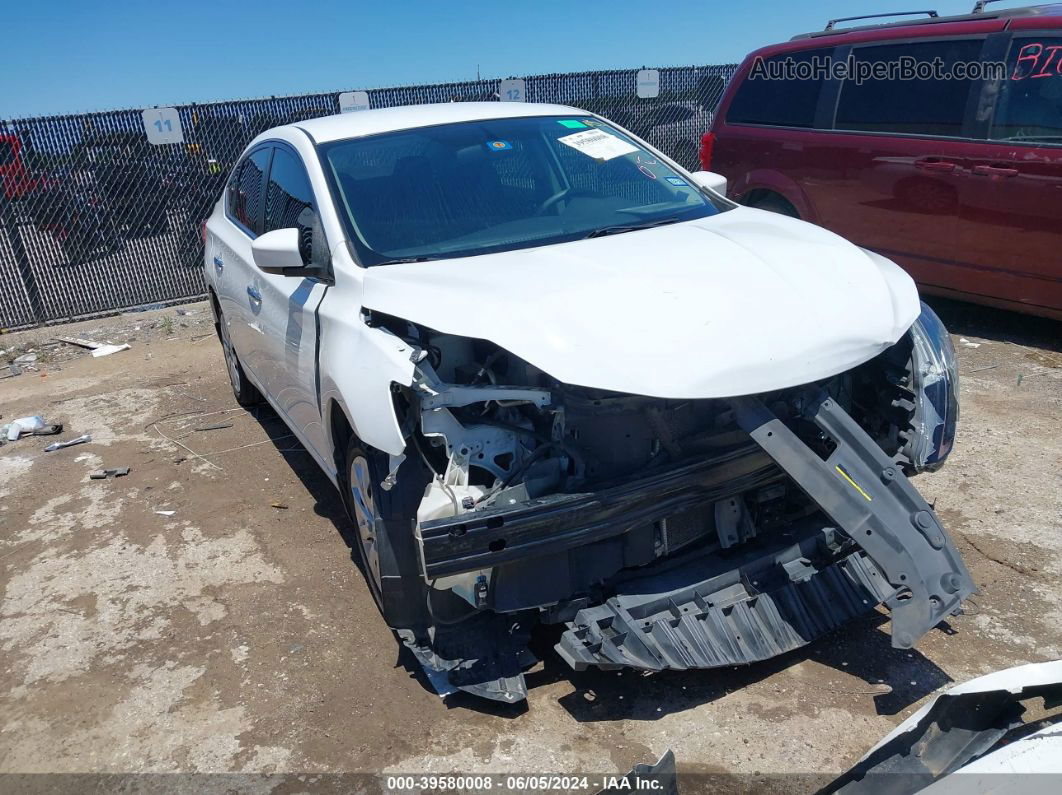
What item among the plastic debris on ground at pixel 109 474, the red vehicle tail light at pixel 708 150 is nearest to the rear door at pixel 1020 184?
the red vehicle tail light at pixel 708 150

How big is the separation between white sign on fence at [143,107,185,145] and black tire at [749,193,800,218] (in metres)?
6.64

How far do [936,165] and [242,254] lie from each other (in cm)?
483

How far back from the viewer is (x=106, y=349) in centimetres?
838

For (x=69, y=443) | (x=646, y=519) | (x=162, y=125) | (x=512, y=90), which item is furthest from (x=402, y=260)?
(x=512, y=90)

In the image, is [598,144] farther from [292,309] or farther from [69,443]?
[69,443]

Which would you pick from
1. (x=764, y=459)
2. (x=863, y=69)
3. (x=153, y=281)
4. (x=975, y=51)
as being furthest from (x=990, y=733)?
(x=153, y=281)

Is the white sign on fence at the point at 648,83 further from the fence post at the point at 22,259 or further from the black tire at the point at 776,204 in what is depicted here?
the fence post at the point at 22,259

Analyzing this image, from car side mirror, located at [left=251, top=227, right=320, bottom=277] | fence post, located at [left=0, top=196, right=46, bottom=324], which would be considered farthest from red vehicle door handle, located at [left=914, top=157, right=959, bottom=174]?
fence post, located at [left=0, top=196, right=46, bottom=324]

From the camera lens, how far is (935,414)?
3.05 metres

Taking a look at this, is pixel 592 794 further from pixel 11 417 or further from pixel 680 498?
pixel 11 417

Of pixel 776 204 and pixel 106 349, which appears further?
pixel 106 349

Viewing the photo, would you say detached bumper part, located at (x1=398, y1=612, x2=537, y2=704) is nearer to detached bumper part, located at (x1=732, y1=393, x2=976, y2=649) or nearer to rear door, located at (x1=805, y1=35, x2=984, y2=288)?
detached bumper part, located at (x1=732, y1=393, x2=976, y2=649)

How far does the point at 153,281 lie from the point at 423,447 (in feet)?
27.8

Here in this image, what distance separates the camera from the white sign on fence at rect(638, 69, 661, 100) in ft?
38.2
